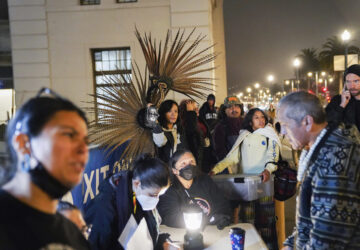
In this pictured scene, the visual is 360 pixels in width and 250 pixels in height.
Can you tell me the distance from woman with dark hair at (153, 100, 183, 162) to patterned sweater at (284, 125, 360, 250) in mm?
2517

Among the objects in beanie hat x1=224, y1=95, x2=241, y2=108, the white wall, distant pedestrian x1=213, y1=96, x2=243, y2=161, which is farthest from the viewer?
the white wall

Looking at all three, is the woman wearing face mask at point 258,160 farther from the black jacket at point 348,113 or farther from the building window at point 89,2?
the building window at point 89,2

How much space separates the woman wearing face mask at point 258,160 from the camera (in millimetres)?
4281

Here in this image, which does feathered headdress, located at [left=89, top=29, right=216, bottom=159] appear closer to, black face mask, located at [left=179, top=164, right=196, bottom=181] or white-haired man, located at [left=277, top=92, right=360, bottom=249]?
black face mask, located at [left=179, top=164, right=196, bottom=181]

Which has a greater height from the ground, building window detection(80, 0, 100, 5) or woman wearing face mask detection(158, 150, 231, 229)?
building window detection(80, 0, 100, 5)

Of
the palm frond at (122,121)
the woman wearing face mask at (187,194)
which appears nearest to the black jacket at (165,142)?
the palm frond at (122,121)

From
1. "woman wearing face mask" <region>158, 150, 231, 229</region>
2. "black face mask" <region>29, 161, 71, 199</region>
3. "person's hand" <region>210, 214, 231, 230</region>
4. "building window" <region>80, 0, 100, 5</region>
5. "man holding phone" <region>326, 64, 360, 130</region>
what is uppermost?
"building window" <region>80, 0, 100, 5</region>

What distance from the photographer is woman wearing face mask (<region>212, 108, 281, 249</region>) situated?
14.0 feet

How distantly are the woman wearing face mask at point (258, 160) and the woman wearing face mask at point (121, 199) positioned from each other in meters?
2.03

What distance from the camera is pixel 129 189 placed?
2547 mm

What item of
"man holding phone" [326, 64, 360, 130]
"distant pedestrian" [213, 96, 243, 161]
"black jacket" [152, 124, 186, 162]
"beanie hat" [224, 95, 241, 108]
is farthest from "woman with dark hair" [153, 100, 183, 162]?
"beanie hat" [224, 95, 241, 108]

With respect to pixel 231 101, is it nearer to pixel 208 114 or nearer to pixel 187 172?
pixel 208 114

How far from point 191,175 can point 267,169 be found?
1.20 metres

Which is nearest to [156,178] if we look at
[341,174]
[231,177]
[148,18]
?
[341,174]
